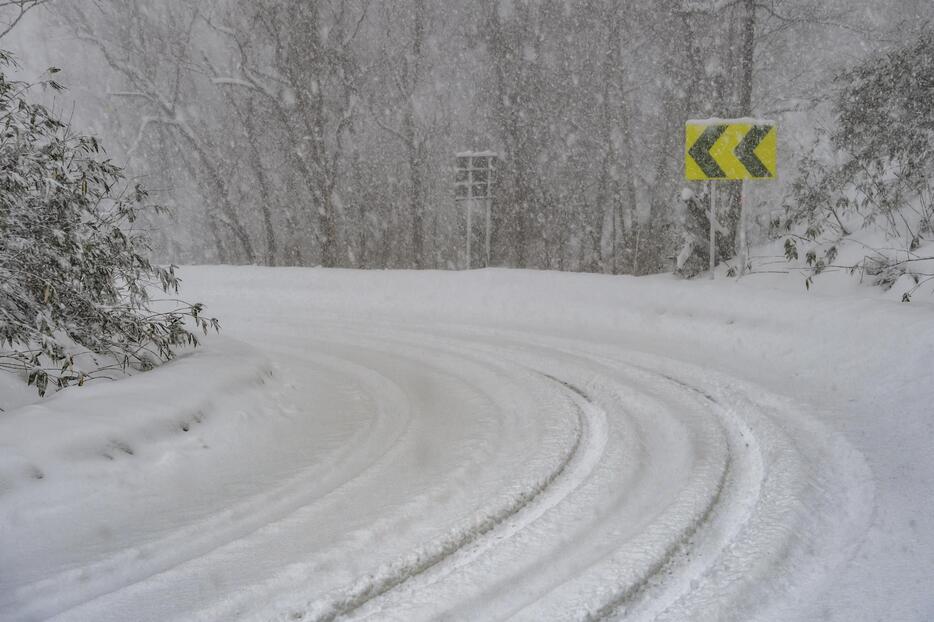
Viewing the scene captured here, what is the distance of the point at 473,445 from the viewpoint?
529cm

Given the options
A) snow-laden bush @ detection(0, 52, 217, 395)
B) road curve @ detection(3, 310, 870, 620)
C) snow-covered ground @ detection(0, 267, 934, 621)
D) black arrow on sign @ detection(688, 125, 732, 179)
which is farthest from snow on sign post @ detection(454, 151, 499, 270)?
road curve @ detection(3, 310, 870, 620)

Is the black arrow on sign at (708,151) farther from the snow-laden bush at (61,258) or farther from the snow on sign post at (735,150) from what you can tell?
the snow-laden bush at (61,258)

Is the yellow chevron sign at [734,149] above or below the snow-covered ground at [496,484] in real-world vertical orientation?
above

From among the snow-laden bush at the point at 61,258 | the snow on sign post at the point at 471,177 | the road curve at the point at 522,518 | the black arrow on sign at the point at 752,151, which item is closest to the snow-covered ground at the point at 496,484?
the road curve at the point at 522,518

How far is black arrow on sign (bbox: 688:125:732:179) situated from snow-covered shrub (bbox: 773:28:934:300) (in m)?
1.82

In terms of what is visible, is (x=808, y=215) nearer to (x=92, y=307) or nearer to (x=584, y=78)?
(x=92, y=307)

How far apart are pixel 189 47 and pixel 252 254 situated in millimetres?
9230

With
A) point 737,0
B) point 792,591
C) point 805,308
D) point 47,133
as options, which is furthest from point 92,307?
point 737,0

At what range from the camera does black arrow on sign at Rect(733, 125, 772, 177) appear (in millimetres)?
11102

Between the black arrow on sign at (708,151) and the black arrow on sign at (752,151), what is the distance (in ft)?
1.12

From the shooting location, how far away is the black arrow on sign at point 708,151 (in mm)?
11211

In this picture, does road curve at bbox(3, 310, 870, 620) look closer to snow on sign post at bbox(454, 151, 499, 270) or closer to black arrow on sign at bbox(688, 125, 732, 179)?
black arrow on sign at bbox(688, 125, 732, 179)

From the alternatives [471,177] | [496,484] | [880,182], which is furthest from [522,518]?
[471,177]

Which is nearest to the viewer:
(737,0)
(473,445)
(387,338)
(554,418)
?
(473,445)
